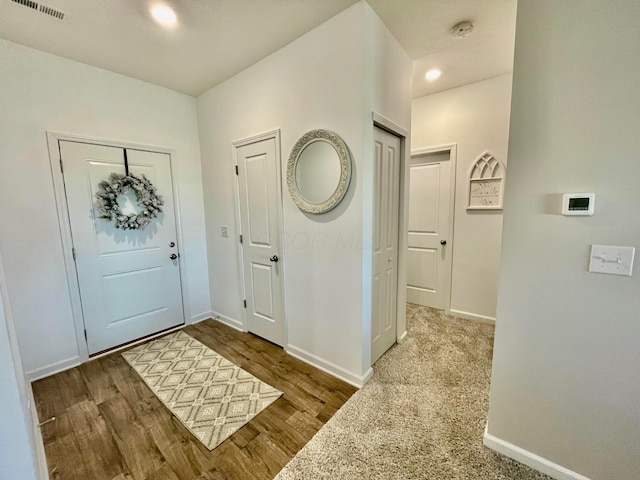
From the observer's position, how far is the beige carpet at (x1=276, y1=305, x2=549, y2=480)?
1.34 metres

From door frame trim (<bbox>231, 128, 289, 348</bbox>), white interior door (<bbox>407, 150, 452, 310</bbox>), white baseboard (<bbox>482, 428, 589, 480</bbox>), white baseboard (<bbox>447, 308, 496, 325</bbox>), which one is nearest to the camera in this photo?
white baseboard (<bbox>482, 428, 589, 480</bbox>)

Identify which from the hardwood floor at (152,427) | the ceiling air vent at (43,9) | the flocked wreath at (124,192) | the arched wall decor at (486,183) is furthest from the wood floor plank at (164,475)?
the arched wall decor at (486,183)

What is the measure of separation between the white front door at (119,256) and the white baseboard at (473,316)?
336 cm

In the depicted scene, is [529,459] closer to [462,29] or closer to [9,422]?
[9,422]

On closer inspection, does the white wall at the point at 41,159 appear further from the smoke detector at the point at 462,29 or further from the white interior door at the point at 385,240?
the smoke detector at the point at 462,29

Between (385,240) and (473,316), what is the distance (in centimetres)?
174

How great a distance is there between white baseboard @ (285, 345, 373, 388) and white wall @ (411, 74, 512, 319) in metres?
1.75

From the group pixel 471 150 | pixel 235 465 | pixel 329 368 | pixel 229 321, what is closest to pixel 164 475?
pixel 235 465

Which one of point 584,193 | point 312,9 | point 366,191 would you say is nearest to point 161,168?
point 312,9

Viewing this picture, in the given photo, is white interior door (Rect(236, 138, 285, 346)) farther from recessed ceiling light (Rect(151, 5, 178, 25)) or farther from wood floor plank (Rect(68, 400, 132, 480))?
wood floor plank (Rect(68, 400, 132, 480))

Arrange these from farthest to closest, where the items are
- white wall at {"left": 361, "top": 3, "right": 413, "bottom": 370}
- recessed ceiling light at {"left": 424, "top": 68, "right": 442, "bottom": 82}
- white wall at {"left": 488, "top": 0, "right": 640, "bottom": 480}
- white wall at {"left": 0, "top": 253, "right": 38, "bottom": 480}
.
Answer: recessed ceiling light at {"left": 424, "top": 68, "right": 442, "bottom": 82} < white wall at {"left": 361, "top": 3, "right": 413, "bottom": 370} < white wall at {"left": 488, "top": 0, "right": 640, "bottom": 480} < white wall at {"left": 0, "top": 253, "right": 38, "bottom": 480}

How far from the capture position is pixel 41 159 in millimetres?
2170

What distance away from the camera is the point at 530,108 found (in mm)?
1206

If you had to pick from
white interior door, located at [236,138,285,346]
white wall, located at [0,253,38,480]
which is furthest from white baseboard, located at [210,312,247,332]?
white wall, located at [0,253,38,480]
